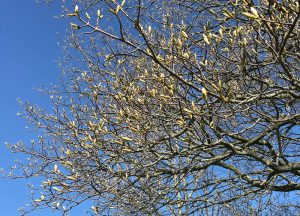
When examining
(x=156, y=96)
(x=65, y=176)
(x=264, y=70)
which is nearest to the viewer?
(x=156, y=96)

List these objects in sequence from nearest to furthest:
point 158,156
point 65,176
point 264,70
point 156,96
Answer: point 156,96 < point 158,156 < point 65,176 < point 264,70

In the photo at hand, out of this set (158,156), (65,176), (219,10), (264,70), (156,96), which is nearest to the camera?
(156,96)

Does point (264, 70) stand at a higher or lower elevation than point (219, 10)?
lower

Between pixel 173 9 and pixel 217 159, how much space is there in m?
3.29

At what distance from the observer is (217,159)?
20.0 feet

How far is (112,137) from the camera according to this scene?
624 cm

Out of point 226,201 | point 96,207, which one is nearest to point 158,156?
point 96,207

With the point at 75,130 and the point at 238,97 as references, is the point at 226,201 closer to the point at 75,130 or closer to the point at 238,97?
the point at 238,97

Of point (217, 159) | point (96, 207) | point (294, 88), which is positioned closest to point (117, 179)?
point (96, 207)

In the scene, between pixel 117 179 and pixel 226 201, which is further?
pixel 226 201

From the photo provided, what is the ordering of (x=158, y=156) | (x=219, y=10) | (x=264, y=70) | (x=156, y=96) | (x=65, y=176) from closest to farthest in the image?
(x=156, y=96) < (x=158, y=156) < (x=65, y=176) < (x=264, y=70) < (x=219, y=10)

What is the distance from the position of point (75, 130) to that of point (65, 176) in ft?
2.21

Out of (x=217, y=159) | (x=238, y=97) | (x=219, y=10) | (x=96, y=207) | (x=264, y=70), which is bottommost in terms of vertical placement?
(x=96, y=207)

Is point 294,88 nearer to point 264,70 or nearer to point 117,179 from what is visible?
point 264,70
